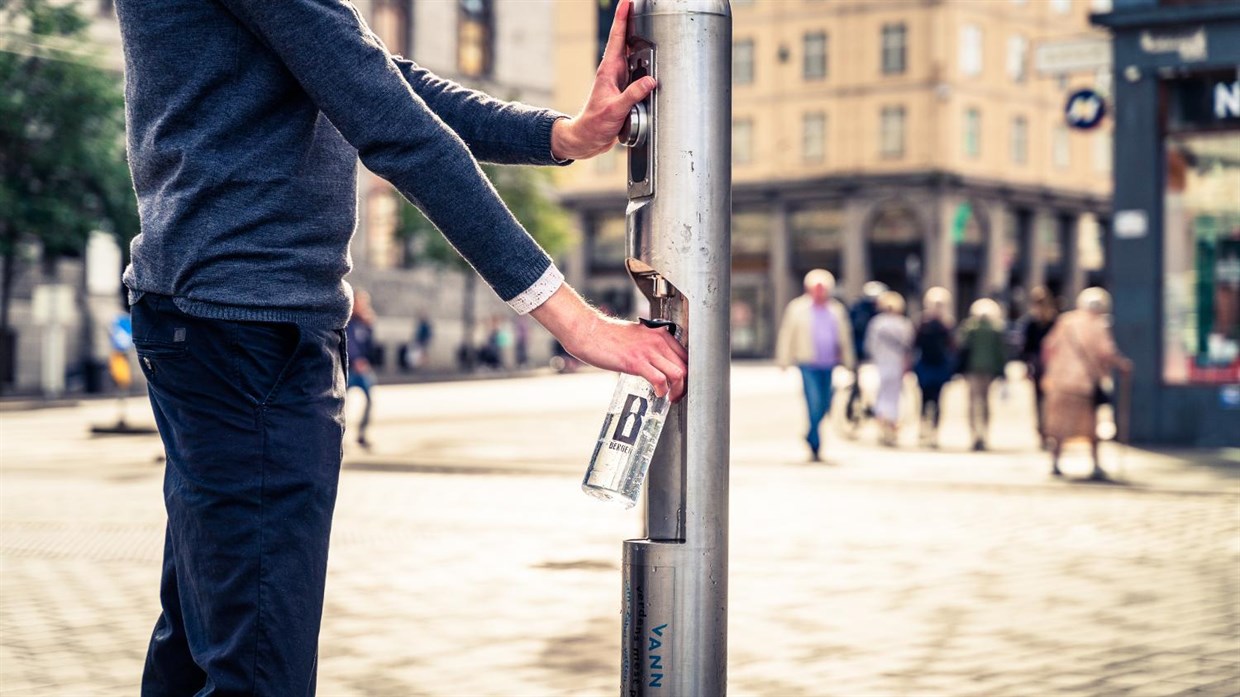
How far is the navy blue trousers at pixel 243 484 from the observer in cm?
227

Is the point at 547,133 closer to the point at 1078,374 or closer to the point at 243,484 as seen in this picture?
the point at 243,484

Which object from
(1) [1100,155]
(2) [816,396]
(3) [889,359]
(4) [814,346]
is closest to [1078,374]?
(2) [816,396]

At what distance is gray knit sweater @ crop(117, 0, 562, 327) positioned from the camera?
7.32 ft

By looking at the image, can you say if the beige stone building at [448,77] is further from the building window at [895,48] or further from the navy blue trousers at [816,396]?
→ the navy blue trousers at [816,396]

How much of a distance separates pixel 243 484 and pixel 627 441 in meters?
0.54

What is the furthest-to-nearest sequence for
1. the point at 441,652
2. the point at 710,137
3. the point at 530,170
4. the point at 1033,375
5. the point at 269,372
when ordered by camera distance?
the point at 530,170 < the point at 1033,375 < the point at 441,652 < the point at 710,137 < the point at 269,372

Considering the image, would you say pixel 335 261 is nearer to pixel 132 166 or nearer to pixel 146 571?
pixel 132 166

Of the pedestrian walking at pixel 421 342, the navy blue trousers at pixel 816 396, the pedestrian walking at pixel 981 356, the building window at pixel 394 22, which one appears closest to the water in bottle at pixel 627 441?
the navy blue trousers at pixel 816 396

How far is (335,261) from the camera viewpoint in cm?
241

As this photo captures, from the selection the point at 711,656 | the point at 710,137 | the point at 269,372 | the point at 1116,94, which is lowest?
the point at 711,656

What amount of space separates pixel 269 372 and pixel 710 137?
75cm

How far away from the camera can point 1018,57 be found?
56438mm

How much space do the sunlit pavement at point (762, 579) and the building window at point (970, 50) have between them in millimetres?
40959

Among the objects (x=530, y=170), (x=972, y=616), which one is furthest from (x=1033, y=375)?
(x=530, y=170)
